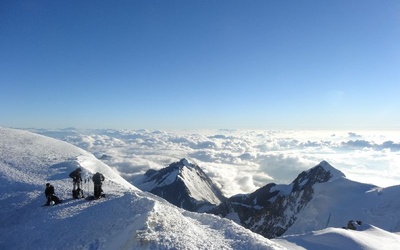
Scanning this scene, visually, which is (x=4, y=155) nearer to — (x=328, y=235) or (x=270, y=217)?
(x=328, y=235)

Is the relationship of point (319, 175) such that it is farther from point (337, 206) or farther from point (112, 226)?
point (112, 226)

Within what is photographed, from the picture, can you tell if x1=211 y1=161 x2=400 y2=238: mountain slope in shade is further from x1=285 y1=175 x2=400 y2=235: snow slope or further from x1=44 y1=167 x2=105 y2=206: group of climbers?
x1=44 y1=167 x2=105 y2=206: group of climbers

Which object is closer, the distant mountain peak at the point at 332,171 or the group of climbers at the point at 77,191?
the group of climbers at the point at 77,191

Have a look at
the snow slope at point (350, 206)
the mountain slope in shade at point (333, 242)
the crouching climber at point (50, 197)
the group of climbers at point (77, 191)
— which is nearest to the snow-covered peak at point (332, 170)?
the snow slope at point (350, 206)

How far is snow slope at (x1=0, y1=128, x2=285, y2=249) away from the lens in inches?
642

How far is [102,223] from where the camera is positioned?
20641 millimetres

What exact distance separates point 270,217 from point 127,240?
7761 inches

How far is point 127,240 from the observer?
640 inches

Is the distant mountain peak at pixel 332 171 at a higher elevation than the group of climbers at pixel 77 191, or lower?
lower

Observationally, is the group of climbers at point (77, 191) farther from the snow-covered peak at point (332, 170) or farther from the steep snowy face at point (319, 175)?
the snow-covered peak at point (332, 170)

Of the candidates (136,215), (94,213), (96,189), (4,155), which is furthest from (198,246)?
(4,155)

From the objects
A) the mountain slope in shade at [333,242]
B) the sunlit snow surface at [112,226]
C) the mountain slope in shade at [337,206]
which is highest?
the sunlit snow surface at [112,226]

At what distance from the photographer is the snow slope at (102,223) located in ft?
53.5

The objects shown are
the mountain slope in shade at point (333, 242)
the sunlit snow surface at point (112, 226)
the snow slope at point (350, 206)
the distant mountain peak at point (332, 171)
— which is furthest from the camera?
the distant mountain peak at point (332, 171)
